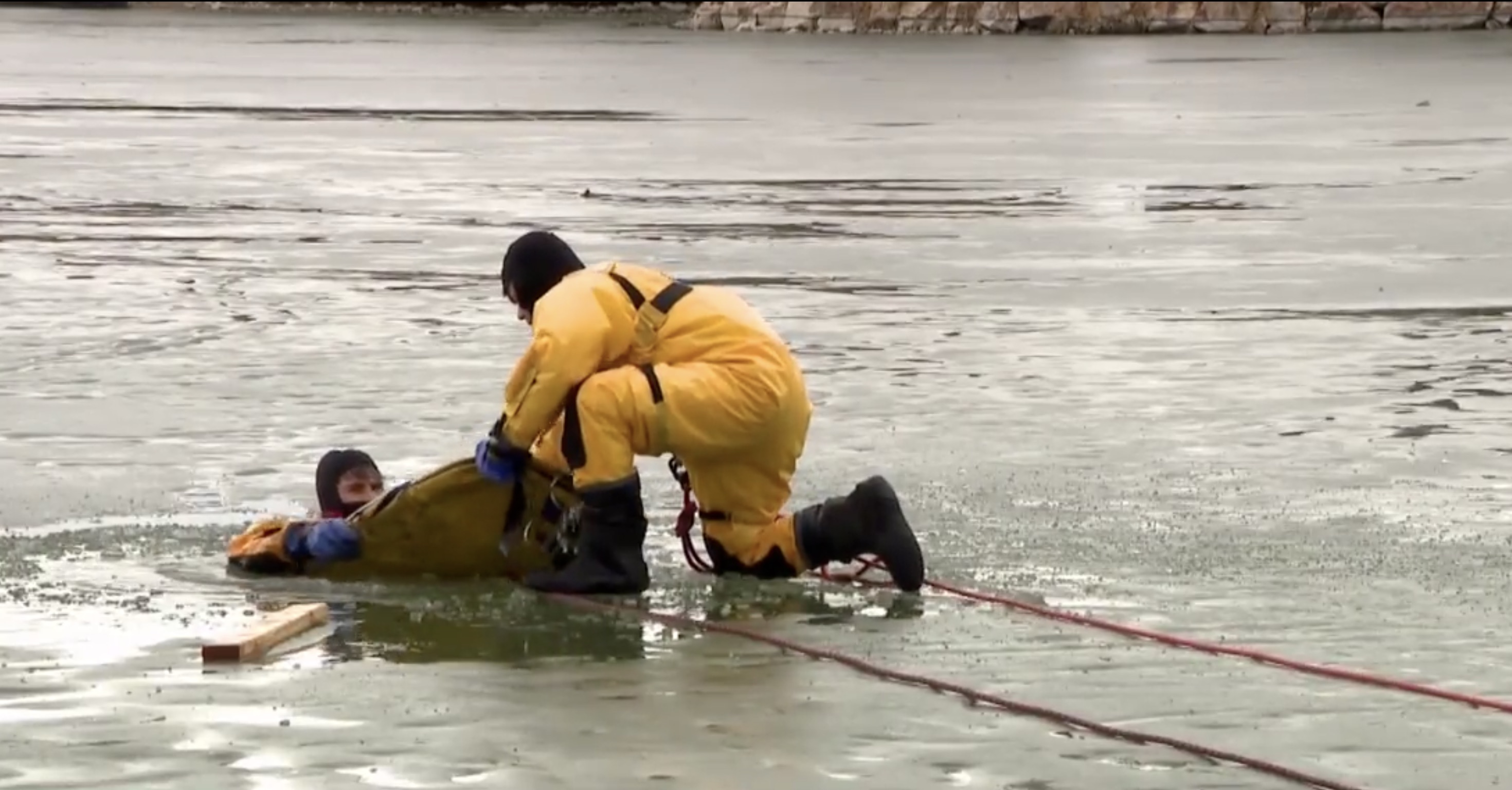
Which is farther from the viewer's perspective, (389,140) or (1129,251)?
(389,140)

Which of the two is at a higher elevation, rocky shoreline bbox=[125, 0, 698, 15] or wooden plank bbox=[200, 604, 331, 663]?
wooden plank bbox=[200, 604, 331, 663]

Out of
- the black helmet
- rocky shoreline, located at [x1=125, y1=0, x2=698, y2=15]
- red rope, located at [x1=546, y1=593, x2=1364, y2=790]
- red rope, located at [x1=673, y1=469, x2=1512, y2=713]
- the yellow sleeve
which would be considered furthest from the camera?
rocky shoreline, located at [x1=125, y1=0, x2=698, y2=15]

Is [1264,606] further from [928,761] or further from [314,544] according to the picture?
[314,544]

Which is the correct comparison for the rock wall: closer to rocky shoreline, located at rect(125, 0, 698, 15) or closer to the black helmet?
rocky shoreline, located at rect(125, 0, 698, 15)

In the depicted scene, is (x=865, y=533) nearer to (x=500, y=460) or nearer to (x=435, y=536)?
(x=500, y=460)

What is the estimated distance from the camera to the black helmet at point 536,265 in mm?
7961

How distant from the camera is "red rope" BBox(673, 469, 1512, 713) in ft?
22.4

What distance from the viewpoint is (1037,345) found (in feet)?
43.3

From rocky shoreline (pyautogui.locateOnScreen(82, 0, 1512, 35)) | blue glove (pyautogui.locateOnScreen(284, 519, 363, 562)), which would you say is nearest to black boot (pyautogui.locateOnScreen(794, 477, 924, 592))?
blue glove (pyautogui.locateOnScreen(284, 519, 363, 562))

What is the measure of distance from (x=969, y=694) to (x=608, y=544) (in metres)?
1.36

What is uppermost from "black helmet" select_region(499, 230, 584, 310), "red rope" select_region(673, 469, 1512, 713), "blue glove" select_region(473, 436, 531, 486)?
"black helmet" select_region(499, 230, 584, 310)

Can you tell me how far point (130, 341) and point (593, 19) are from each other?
2561 inches

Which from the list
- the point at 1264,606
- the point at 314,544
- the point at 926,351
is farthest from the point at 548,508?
the point at 926,351

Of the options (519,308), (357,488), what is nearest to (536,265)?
(519,308)
